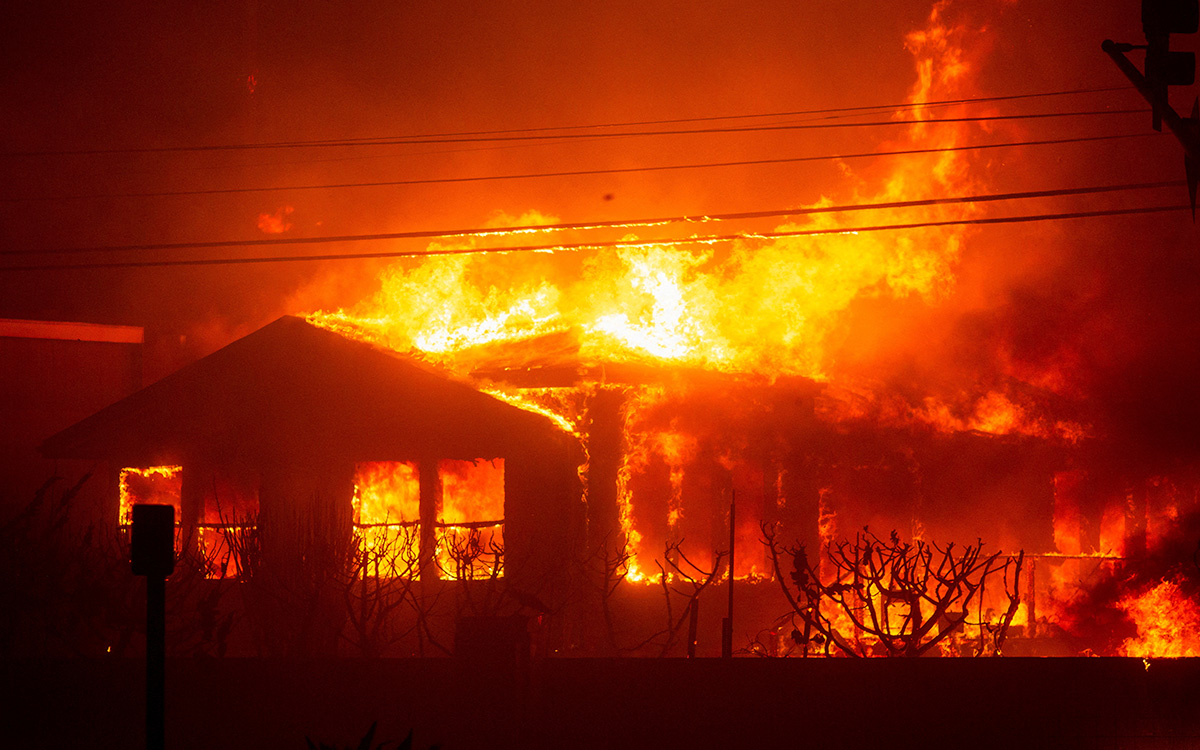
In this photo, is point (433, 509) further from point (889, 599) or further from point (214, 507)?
point (889, 599)

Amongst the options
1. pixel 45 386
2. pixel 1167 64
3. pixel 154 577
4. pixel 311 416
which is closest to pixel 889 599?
pixel 1167 64

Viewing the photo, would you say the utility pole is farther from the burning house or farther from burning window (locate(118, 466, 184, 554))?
burning window (locate(118, 466, 184, 554))

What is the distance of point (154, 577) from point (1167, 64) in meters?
7.36

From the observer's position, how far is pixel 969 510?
776 inches

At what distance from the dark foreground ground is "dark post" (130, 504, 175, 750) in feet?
11.3

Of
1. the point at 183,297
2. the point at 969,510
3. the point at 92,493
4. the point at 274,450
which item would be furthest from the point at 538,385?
the point at 183,297

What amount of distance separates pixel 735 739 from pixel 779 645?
26.4 feet

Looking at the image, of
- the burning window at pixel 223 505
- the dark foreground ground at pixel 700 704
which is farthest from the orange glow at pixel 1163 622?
the burning window at pixel 223 505

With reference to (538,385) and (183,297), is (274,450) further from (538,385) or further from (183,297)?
(183,297)

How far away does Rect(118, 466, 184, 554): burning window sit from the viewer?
1672 cm

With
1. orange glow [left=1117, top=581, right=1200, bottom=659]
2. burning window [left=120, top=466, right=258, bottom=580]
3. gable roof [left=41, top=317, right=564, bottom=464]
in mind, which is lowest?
orange glow [left=1117, top=581, right=1200, bottom=659]

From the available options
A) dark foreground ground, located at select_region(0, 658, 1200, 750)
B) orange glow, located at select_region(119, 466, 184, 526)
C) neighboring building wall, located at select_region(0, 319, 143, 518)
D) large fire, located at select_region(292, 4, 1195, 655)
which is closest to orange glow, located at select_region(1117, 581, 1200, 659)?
large fire, located at select_region(292, 4, 1195, 655)

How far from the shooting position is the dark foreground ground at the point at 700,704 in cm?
905

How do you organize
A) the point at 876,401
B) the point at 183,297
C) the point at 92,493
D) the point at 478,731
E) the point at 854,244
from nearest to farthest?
the point at 478,731 → the point at 876,401 → the point at 92,493 → the point at 854,244 → the point at 183,297
